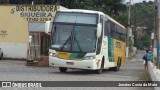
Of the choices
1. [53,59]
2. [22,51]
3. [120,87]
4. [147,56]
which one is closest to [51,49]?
[53,59]

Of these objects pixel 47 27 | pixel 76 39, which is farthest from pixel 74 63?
pixel 47 27

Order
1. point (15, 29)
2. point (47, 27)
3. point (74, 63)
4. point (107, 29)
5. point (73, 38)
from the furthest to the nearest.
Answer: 1. point (15, 29)
2. point (107, 29)
3. point (47, 27)
4. point (73, 38)
5. point (74, 63)

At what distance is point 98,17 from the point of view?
24.6 metres

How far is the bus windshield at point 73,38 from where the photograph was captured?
23.9m

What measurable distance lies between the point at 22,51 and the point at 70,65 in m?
21.1

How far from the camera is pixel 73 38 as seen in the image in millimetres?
24000

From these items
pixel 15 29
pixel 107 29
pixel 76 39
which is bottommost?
pixel 76 39

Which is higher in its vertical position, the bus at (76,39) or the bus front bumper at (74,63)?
the bus at (76,39)

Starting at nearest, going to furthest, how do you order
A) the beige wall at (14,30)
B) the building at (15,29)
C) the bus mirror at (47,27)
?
the bus mirror at (47,27) < the building at (15,29) < the beige wall at (14,30)

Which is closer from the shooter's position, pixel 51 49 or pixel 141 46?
pixel 51 49

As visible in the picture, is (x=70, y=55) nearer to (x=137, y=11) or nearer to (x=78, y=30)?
(x=78, y=30)

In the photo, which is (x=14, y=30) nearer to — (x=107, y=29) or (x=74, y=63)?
(x=107, y=29)

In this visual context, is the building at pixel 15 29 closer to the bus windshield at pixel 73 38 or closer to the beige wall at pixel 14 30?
the beige wall at pixel 14 30

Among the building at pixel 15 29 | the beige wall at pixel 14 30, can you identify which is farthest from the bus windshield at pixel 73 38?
the beige wall at pixel 14 30
